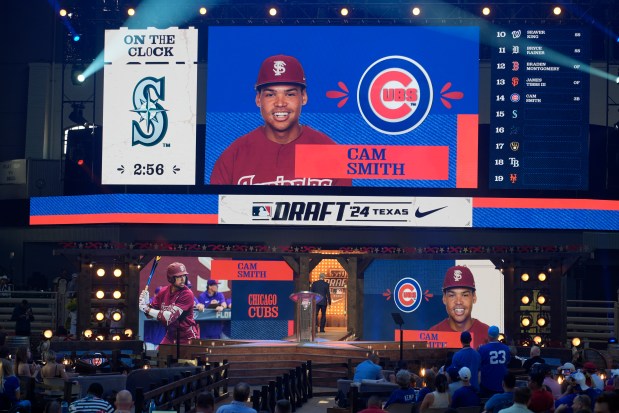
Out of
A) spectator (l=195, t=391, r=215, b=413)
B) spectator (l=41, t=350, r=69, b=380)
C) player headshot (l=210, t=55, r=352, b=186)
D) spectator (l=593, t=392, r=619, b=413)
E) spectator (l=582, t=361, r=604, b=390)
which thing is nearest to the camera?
spectator (l=593, t=392, r=619, b=413)

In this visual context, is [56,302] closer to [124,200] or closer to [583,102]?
[124,200]

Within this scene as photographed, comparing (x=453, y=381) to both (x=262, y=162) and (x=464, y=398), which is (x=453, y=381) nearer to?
(x=464, y=398)

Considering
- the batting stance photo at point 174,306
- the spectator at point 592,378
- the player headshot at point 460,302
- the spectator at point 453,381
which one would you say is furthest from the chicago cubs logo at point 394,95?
the spectator at point 453,381

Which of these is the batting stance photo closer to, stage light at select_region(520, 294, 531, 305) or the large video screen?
the large video screen

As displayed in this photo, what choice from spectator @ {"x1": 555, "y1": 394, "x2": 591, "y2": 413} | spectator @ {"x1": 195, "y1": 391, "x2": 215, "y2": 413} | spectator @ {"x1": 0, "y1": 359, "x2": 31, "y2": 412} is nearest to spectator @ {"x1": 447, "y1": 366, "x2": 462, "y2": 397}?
spectator @ {"x1": 555, "y1": 394, "x2": 591, "y2": 413}

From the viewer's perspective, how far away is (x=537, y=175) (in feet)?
97.1

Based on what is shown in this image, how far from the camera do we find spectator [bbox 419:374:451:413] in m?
13.9

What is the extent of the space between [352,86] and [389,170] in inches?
91.5

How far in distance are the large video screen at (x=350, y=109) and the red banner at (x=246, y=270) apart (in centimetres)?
213

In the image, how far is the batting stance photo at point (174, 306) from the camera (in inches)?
1182

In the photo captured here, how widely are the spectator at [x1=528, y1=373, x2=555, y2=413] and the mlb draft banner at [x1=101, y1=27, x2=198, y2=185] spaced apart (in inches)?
692

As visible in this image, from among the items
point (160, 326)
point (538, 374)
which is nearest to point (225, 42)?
point (160, 326)

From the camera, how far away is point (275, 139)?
29797 millimetres

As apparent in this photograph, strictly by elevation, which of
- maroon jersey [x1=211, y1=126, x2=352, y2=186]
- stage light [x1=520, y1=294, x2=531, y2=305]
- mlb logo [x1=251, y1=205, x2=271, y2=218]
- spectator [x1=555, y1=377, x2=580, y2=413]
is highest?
maroon jersey [x1=211, y1=126, x2=352, y2=186]
